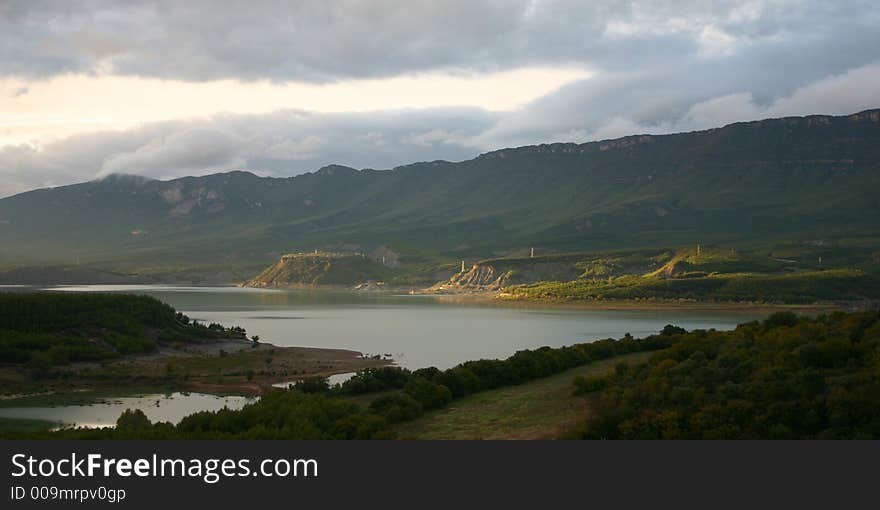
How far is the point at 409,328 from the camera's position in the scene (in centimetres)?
9756

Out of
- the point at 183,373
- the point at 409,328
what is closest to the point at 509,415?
the point at 183,373

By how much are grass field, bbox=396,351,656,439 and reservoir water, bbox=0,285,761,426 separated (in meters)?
14.5

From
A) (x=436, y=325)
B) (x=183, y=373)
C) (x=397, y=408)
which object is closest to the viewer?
(x=397, y=408)

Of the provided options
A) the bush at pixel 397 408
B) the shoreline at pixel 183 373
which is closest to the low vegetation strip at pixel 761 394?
the bush at pixel 397 408

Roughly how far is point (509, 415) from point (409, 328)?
67.8 metres

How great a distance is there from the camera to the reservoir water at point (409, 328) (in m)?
44.6

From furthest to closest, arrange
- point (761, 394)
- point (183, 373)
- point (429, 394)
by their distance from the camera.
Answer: point (183, 373), point (429, 394), point (761, 394)

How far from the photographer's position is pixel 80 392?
48.9 m

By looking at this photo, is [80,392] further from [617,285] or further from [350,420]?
[617,285]

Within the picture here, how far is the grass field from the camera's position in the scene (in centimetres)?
2680

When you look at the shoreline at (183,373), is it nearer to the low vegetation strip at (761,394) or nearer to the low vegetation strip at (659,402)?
the low vegetation strip at (659,402)

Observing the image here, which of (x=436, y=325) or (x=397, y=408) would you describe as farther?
(x=436, y=325)

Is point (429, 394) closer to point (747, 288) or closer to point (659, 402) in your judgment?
point (659, 402)

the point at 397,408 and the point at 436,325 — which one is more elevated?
the point at 397,408
